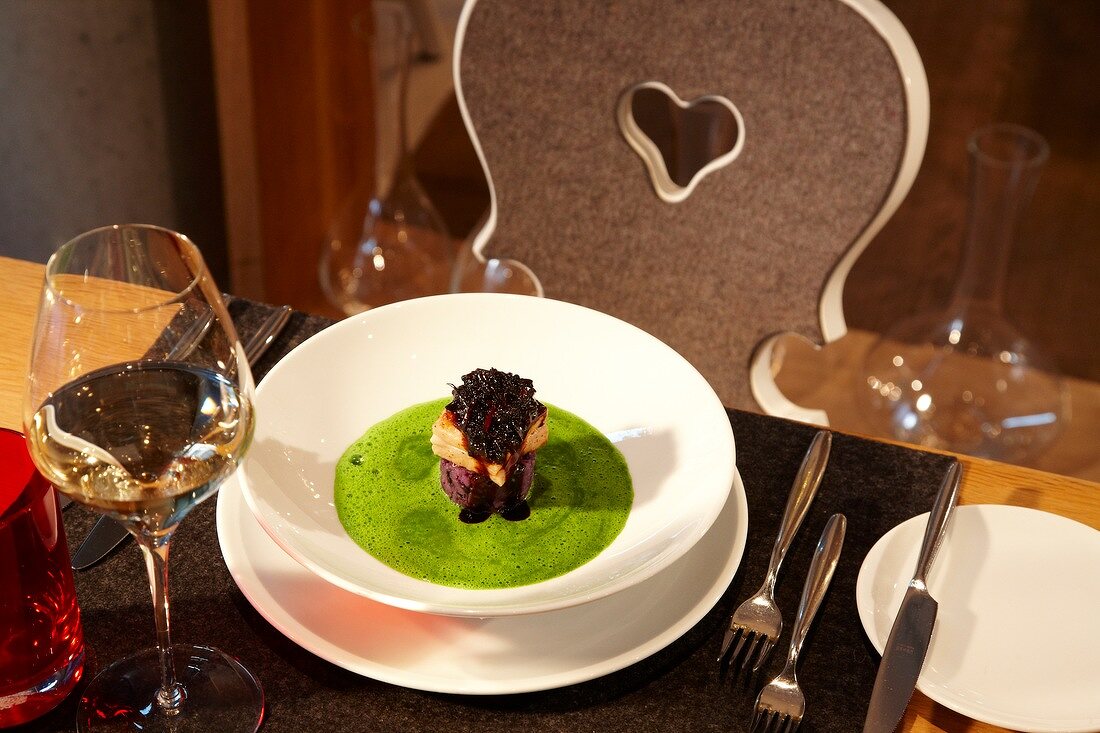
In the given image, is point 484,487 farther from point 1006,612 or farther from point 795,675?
point 1006,612

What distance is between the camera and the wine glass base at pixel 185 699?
755mm

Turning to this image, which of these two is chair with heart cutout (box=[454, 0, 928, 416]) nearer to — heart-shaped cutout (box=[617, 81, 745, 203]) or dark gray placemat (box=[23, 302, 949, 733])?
heart-shaped cutout (box=[617, 81, 745, 203])

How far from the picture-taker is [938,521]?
936 mm

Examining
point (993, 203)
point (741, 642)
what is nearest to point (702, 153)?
point (993, 203)

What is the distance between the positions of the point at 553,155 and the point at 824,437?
2.26ft

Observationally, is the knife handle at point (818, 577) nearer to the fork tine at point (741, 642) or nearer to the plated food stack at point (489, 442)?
the fork tine at point (741, 642)

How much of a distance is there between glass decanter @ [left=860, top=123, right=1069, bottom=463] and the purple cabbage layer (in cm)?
164

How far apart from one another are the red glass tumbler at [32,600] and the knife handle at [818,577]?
52 centimetres

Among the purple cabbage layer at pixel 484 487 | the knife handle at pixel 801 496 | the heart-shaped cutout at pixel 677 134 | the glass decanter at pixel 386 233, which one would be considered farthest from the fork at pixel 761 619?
the glass decanter at pixel 386 233

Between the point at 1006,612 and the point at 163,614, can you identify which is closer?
the point at 163,614

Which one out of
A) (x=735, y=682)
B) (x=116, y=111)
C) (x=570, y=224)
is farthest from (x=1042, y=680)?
(x=116, y=111)

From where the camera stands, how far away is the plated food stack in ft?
2.89

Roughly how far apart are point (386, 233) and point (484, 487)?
5.98ft

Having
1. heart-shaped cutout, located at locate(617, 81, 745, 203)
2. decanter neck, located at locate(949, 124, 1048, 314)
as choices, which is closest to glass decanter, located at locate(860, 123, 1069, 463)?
decanter neck, located at locate(949, 124, 1048, 314)
